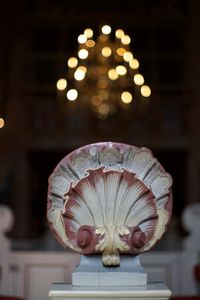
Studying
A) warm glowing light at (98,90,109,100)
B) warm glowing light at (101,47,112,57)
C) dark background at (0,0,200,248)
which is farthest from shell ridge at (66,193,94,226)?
dark background at (0,0,200,248)

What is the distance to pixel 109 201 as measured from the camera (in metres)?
1.80

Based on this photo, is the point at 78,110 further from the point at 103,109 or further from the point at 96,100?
the point at 96,100

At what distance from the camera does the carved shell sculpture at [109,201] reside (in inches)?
70.5

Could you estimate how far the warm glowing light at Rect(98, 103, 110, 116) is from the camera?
694cm

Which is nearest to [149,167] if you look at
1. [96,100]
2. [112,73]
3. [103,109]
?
[112,73]

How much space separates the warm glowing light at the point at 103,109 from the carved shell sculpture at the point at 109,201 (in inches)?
199

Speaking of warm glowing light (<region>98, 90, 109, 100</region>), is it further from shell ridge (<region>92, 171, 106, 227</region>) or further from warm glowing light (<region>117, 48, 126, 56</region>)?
shell ridge (<region>92, 171, 106, 227</region>)

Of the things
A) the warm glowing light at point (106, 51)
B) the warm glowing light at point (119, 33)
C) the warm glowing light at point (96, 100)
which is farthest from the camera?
the warm glowing light at point (96, 100)

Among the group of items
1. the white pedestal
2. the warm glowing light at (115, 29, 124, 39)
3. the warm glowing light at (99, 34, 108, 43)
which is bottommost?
the white pedestal

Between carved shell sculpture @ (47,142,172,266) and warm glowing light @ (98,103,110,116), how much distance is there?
504cm

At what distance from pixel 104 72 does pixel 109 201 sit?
4101 mm

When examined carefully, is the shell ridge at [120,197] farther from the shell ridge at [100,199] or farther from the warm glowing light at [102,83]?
the warm glowing light at [102,83]

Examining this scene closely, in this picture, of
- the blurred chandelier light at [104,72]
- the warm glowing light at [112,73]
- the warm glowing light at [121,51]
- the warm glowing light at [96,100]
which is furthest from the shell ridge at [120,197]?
the warm glowing light at [96,100]

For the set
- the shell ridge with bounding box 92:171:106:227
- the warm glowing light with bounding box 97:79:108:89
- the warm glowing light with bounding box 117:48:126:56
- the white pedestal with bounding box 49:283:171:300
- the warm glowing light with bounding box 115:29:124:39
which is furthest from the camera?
the warm glowing light with bounding box 97:79:108:89
